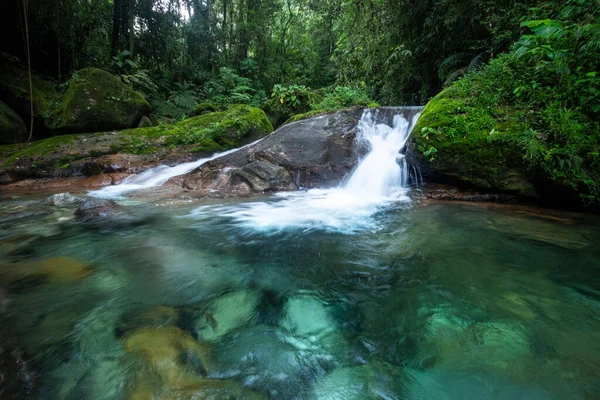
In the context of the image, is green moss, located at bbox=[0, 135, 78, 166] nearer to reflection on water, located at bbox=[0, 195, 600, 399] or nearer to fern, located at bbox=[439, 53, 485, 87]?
reflection on water, located at bbox=[0, 195, 600, 399]

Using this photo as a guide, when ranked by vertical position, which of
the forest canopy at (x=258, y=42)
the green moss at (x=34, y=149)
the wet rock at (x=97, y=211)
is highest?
the forest canopy at (x=258, y=42)

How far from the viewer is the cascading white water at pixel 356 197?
14.2ft

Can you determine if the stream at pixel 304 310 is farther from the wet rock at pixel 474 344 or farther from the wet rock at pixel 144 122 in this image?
the wet rock at pixel 144 122

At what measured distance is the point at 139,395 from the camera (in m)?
1.36

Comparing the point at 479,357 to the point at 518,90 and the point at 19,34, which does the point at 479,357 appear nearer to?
the point at 518,90

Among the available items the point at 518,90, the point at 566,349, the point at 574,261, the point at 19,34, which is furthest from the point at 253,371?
the point at 19,34

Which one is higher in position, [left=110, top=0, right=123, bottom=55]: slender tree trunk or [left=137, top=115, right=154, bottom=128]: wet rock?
[left=110, top=0, right=123, bottom=55]: slender tree trunk

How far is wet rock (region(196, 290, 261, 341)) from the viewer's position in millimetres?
1878

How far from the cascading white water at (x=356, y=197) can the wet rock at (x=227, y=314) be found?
5.68 ft

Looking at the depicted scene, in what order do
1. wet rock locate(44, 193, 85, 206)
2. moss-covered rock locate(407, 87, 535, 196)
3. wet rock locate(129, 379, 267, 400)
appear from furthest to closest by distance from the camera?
1. wet rock locate(44, 193, 85, 206)
2. moss-covered rock locate(407, 87, 535, 196)
3. wet rock locate(129, 379, 267, 400)

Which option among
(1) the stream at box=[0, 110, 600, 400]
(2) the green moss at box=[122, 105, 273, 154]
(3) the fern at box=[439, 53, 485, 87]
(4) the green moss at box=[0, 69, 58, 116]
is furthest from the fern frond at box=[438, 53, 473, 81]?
(4) the green moss at box=[0, 69, 58, 116]

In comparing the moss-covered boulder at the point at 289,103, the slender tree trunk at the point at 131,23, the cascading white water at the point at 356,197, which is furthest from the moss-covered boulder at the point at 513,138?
the slender tree trunk at the point at 131,23

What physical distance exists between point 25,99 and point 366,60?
11.5 metres

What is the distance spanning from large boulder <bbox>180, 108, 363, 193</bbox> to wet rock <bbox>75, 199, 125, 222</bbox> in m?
2.04
